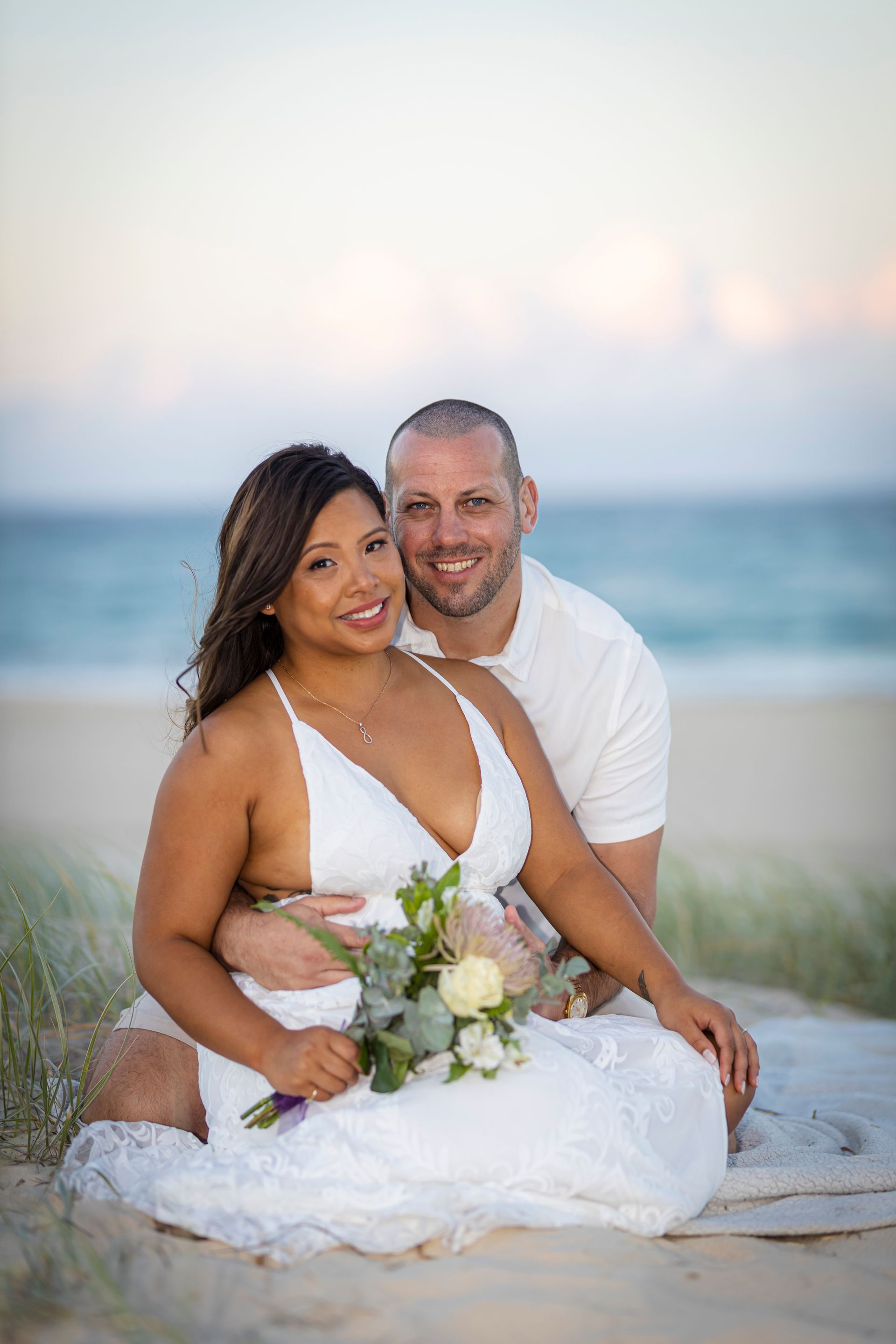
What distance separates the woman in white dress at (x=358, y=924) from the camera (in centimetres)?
246

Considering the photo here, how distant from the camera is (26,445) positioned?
86.1 feet

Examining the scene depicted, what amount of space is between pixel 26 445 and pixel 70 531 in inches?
120

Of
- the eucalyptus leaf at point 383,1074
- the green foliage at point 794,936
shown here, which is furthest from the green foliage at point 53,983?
the green foliage at point 794,936

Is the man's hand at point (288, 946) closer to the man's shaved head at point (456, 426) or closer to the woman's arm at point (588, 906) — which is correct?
the woman's arm at point (588, 906)

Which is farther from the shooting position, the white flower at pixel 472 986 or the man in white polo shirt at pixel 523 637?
the man in white polo shirt at pixel 523 637

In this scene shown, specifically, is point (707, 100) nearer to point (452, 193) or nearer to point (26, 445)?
point (452, 193)

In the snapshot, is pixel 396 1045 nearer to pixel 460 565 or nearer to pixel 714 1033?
pixel 714 1033

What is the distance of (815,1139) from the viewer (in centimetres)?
356

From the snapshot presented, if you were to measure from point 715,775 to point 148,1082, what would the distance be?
950 cm

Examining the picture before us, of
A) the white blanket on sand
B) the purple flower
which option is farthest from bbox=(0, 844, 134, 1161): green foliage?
the white blanket on sand

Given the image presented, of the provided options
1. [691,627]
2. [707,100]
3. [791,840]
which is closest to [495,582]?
[791,840]

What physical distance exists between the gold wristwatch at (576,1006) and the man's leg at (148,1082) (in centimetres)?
110

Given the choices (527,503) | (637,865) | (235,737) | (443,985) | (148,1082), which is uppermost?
(527,503)

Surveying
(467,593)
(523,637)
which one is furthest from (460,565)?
(523,637)
